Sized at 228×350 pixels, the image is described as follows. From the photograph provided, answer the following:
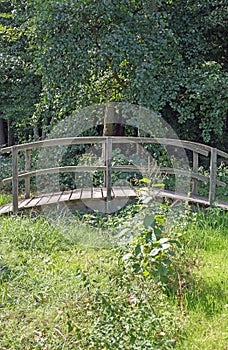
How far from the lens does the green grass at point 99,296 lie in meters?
2.35

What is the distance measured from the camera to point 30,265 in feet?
11.3

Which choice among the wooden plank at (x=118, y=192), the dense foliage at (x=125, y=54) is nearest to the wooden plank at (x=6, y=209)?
the wooden plank at (x=118, y=192)

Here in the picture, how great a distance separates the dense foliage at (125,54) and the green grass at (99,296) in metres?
2.63

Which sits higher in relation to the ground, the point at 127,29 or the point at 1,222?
the point at 127,29

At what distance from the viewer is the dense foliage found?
224 inches

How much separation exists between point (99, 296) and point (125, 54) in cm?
400

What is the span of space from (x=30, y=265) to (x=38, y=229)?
2.61 ft

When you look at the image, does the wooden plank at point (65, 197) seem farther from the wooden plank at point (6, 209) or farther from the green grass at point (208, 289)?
the green grass at point (208, 289)

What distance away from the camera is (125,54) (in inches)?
224

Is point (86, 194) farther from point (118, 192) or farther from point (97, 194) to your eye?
point (118, 192)

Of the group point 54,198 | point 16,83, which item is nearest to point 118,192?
point 54,198

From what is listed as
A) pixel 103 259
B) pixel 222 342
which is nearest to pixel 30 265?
pixel 103 259

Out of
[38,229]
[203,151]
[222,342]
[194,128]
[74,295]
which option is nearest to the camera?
[222,342]

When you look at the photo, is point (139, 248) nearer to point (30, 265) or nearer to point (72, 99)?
point (30, 265)
